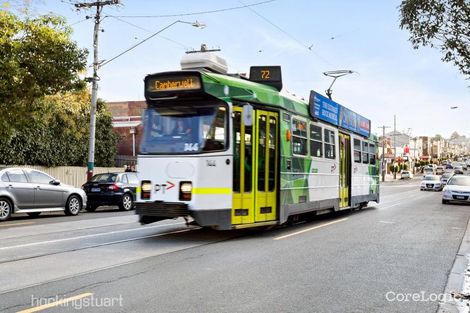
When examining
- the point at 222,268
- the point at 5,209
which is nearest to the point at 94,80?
the point at 5,209

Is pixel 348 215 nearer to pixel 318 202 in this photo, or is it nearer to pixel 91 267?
pixel 318 202

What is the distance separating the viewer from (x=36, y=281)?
6.63 metres

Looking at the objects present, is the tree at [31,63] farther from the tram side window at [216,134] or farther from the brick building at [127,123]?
the brick building at [127,123]

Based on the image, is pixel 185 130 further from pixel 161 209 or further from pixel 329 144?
pixel 329 144

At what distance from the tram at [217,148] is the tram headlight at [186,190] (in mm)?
20

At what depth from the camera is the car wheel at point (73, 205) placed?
689 inches

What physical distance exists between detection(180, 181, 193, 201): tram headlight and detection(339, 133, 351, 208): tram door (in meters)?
7.50

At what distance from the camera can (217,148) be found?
32.6 feet

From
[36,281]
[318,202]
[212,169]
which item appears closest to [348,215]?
[318,202]

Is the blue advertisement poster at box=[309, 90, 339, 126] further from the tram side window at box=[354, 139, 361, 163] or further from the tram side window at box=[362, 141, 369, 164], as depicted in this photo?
the tram side window at box=[362, 141, 369, 164]

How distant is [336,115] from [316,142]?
2.12 meters

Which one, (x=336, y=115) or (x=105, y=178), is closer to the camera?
(x=336, y=115)

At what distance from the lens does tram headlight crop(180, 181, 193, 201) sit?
31.9 feet

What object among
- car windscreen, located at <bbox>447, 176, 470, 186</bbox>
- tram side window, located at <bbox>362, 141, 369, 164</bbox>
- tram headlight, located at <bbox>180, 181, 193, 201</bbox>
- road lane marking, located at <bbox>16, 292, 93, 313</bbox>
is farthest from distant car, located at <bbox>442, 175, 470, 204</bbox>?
road lane marking, located at <bbox>16, 292, 93, 313</bbox>
